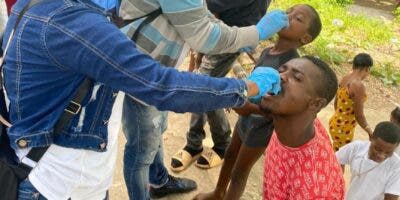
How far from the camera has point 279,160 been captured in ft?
6.48

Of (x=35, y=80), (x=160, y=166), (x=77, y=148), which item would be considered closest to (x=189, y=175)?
(x=160, y=166)

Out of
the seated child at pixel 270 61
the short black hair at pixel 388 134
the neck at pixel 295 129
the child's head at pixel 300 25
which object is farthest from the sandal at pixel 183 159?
the neck at pixel 295 129

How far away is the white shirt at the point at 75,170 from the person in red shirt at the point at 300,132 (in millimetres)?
Answer: 652

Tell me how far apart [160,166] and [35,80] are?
1541mm

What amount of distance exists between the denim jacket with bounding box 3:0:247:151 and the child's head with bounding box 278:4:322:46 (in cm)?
109

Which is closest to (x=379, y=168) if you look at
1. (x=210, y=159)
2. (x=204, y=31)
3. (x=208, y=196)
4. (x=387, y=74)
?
(x=208, y=196)

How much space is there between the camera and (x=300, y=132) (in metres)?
1.94

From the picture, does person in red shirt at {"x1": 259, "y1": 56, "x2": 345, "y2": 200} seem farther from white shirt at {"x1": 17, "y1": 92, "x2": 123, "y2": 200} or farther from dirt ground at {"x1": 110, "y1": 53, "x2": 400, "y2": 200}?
dirt ground at {"x1": 110, "y1": 53, "x2": 400, "y2": 200}

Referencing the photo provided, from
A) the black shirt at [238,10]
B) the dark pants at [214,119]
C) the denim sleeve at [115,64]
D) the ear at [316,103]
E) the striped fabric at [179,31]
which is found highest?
the denim sleeve at [115,64]

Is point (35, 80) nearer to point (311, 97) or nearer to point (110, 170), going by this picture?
point (110, 170)

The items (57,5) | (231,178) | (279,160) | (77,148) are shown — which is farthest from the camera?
(231,178)

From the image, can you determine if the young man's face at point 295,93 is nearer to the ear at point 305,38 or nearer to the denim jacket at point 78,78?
the denim jacket at point 78,78

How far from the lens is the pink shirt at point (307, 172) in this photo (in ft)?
5.92

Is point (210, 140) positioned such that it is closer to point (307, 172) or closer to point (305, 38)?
point (305, 38)
